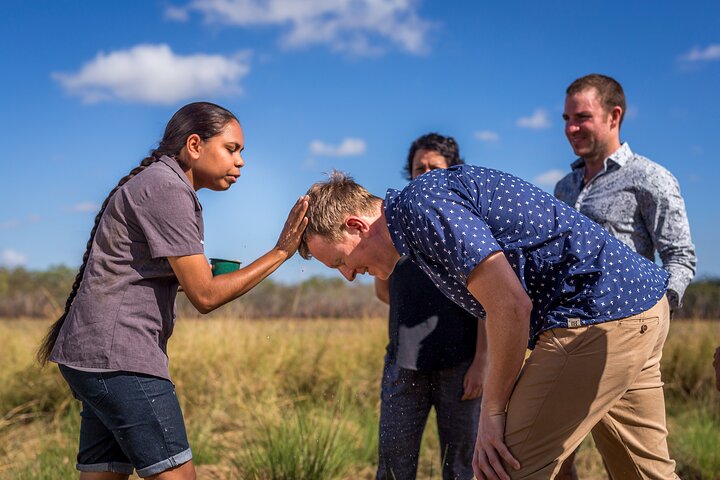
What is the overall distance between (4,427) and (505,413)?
5919 millimetres

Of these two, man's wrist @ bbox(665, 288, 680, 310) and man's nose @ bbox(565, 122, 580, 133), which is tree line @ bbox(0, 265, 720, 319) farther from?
man's wrist @ bbox(665, 288, 680, 310)

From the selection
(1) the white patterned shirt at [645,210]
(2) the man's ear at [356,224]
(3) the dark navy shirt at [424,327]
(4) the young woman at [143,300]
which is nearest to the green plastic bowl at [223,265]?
(4) the young woman at [143,300]

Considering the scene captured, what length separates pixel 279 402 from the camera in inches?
282

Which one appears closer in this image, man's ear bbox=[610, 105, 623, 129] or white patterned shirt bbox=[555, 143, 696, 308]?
white patterned shirt bbox=[555, 143, 696, 308]

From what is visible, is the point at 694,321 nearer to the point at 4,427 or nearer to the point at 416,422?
the point at 416,422

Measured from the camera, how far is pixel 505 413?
7.97 ft

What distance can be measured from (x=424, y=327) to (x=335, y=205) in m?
1.26

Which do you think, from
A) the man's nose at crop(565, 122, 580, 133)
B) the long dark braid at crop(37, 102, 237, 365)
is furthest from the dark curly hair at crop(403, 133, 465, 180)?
the long dark braid at crop(37, 102, 237, 365)

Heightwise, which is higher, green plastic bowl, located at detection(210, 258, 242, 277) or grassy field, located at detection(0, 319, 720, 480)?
green plastic bowl, located at detection(210, 258, 242, 277)

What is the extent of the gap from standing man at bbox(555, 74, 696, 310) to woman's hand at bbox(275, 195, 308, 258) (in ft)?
6.15

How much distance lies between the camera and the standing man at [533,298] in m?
2.28

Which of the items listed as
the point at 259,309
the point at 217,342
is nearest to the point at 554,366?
the point at 217,342

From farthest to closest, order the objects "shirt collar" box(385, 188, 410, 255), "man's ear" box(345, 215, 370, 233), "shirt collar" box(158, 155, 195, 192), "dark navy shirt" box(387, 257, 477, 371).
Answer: "dark navy shirt" box(387, 257, 477, 371), "shirt collar" box(158, 155, 195, 192), "man's ear" box(345, 215, 370, 233), "shirt collar" box(385, 188, 410, 255)

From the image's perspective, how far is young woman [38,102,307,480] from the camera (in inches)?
110
